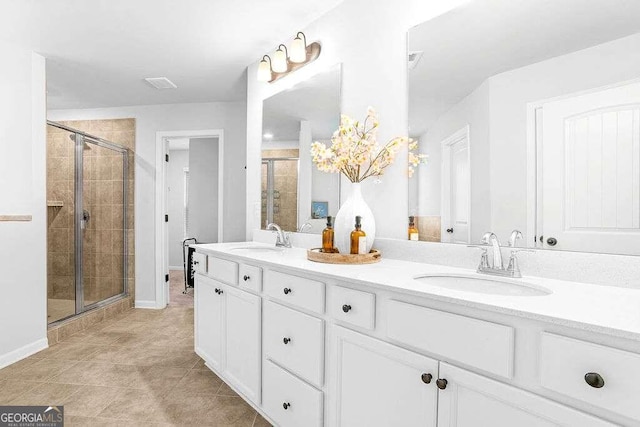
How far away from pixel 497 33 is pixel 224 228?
323cm

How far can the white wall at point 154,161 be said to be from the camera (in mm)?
3912

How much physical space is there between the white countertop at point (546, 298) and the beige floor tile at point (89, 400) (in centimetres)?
147

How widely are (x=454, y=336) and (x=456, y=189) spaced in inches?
30.7

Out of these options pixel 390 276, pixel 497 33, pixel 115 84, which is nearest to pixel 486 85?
pixel 497 33

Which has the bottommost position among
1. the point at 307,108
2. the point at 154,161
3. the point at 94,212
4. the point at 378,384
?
the point at 378,384

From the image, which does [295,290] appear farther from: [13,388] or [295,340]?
[13,388]

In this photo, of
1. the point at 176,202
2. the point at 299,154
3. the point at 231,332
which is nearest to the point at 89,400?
the point at 231,332

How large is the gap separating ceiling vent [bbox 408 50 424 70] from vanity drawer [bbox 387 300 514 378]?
120cm

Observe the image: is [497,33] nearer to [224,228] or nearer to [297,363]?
[297,363]

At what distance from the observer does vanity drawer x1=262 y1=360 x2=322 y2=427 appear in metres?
1.42

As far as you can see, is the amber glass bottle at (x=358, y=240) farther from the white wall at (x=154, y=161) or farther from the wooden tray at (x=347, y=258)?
the white wall at (x=154, y=161)

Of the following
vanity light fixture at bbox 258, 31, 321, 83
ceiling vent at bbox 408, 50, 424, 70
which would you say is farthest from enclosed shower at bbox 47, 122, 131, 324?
ceiling vent at bbox 408, 50, 424, 70

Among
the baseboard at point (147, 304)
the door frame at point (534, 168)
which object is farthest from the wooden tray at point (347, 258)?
the baseboard at point (147, 304)

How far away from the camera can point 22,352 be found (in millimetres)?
2582
